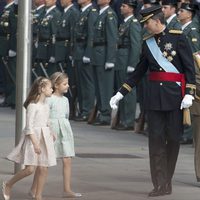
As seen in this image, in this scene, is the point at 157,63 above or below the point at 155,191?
above

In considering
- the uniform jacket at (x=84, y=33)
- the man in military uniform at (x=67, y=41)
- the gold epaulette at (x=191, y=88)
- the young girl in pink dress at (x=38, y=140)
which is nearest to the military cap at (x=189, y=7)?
the uniform jacket at (x=84, y=33)

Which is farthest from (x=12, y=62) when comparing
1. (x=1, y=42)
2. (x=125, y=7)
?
(x=125, y=7)

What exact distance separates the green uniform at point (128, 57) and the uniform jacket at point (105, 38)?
0.63 ft

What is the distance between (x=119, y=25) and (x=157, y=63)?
805cm

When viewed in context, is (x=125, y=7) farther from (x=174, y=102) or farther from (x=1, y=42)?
(x=174, y=102)

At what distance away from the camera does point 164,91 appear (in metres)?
12.6

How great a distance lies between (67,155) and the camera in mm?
12258

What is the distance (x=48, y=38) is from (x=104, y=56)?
226 centimetres

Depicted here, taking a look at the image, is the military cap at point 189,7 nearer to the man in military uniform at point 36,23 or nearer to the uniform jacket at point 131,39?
the uniform jacket at point 131,39

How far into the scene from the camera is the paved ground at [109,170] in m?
12.6

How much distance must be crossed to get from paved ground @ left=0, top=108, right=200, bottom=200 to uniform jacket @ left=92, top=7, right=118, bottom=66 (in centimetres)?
137

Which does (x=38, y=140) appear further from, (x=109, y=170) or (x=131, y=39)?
(x=131, y=39)

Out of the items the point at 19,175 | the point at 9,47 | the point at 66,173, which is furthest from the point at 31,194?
the point at 9,47

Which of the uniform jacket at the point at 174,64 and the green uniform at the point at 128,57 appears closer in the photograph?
the uniform jacket at the point at 174,64
